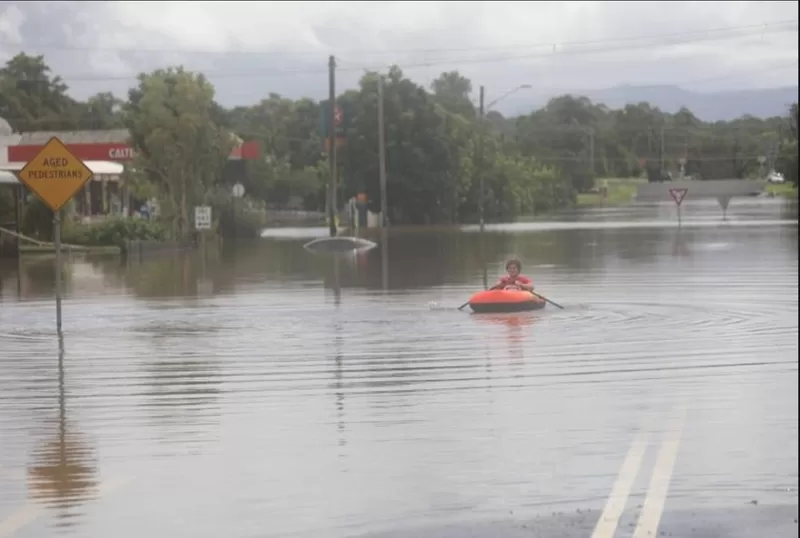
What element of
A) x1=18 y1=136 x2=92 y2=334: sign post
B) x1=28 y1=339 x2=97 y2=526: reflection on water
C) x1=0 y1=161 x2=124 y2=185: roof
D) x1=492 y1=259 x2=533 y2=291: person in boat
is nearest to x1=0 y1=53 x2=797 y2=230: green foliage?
x1=0 y1=161 x2=124 y2=185: roof

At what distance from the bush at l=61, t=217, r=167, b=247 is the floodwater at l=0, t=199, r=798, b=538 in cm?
2248

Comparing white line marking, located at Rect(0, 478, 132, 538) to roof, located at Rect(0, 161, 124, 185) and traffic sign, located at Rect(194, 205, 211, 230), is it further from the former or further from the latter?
roof, located at Rect(0, 161, 124, 185)

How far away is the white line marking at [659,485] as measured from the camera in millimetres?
8328

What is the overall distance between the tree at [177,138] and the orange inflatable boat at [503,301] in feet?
110

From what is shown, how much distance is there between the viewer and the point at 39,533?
28.1 ft

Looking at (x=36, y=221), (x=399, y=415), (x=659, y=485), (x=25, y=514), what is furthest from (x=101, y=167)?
(x=659, y=485)

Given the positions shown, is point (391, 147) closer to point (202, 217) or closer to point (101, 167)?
point (101, 167)

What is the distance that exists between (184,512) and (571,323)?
1413 cm

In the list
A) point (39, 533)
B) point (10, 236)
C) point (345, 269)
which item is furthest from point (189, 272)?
point (39, 533)

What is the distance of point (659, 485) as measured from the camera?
947cm

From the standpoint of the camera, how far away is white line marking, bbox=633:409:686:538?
27.3 feet

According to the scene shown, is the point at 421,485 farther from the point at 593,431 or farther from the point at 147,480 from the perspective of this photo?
the point at 593,431

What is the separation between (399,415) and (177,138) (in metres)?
46.2

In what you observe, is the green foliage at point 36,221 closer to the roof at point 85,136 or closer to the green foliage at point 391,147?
the green foliage at point 391,147
